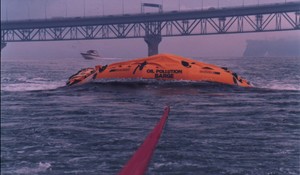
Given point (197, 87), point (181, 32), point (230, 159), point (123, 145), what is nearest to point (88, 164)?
point (123, 145)

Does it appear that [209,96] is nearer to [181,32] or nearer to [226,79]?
[226,79]

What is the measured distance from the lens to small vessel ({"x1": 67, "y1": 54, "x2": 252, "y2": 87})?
26.0 metres

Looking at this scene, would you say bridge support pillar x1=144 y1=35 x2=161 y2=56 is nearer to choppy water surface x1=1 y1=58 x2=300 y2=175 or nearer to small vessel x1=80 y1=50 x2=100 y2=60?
choppy water surface x1=1 y1=58 x2=300 y2=175

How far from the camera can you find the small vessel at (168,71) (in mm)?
25969

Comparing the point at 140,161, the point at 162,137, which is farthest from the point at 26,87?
the point at 140,161

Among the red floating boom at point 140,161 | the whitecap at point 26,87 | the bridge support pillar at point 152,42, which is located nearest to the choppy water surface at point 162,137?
the red floating boom at point 140,161

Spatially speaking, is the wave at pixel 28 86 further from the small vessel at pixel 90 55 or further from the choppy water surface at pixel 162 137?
the small vessel at pixel 90 55

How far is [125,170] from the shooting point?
3.51 m

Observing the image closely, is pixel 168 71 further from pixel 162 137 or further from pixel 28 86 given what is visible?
pixel 162 137

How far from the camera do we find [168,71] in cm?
2641

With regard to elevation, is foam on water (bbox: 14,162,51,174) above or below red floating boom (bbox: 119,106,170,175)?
below

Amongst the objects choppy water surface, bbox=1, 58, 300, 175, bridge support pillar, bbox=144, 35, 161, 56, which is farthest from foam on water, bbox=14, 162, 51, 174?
bridge support pillar, bbox=144, 35, 161, 56

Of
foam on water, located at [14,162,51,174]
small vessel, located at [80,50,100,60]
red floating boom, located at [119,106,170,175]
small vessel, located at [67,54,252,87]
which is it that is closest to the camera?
red floating boom, located at [119,106,170,175]

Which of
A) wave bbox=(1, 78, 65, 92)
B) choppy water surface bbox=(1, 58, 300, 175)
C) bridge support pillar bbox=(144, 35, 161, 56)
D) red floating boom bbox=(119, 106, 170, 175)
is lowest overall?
wave bbox=(1, 78, 65, 92)
